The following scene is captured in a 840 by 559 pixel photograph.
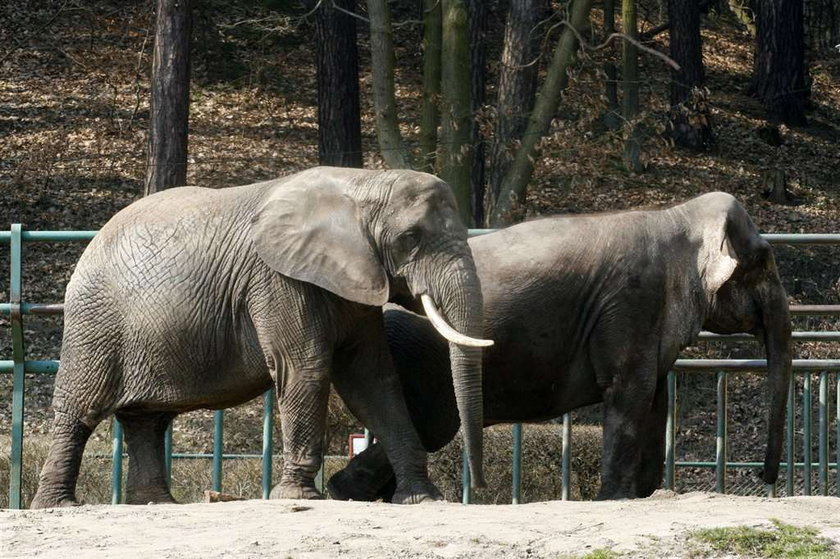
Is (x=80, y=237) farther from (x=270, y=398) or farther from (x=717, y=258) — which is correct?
(x=717, y=258)

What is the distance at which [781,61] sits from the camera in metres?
28.6

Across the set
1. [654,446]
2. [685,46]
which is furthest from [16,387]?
[685,46]

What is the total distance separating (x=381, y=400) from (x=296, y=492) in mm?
711

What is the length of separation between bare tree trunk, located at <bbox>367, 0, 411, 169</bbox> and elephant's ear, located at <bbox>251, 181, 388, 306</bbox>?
8.14m

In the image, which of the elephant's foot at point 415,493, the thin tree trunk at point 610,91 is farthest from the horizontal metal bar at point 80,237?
the thin tree trunk at point 610,91

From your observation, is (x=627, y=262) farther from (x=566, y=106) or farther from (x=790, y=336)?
(x=566, y=106)

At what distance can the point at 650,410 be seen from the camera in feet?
33.4

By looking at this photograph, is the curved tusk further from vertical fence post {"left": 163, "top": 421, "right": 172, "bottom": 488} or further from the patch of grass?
vertical fence post {"left": 163, "top": 421, "right": 172, "bottom": 488}

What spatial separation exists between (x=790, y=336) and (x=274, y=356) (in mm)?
3327

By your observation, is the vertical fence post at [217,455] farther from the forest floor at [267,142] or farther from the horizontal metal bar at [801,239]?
the forest floor at [267,142]

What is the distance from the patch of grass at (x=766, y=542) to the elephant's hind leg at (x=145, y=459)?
12.7ft

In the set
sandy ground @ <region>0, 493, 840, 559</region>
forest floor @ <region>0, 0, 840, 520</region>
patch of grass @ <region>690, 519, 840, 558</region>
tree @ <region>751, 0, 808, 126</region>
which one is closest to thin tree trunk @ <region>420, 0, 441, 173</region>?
forest floor @ <region>0, 0, 840, 520</region>

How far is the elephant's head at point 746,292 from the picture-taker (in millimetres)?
10016

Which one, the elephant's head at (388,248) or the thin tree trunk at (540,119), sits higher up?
the thin tree trunk at (540,119)
